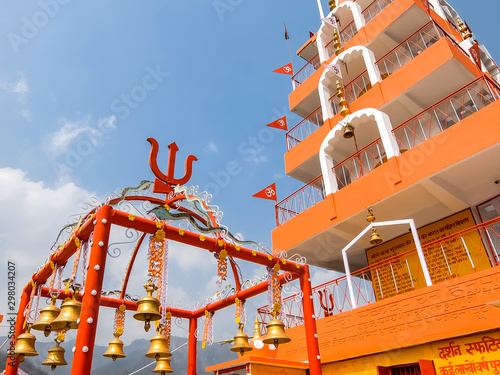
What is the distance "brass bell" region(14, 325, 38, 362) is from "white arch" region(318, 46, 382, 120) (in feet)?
37.0

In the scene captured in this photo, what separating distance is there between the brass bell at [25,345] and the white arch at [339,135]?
27.8 ft

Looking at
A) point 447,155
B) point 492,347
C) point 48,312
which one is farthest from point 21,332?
point 447,155

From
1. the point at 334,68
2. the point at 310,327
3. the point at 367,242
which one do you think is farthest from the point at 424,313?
the point at 334,68

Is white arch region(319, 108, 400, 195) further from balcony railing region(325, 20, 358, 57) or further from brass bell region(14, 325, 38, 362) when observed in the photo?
brass bell region(14, 325, 38, 362)

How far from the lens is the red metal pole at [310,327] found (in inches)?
252

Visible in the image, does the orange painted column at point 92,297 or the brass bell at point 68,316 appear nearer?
the orange painted column at point 92,297

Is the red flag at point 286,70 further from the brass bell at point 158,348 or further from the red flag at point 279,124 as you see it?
the brass bell at point 158,348

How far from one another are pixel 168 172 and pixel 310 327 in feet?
13.4

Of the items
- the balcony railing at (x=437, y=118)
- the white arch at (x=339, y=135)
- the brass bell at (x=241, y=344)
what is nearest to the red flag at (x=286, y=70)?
the white arch at (x=339, y=135)

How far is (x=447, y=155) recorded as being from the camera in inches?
321

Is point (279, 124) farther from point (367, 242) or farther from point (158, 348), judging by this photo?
point (158, 348)

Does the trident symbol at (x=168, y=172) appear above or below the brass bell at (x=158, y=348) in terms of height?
above

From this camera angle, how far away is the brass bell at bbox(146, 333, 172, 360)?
552cm

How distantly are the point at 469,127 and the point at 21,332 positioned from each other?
400 inches
